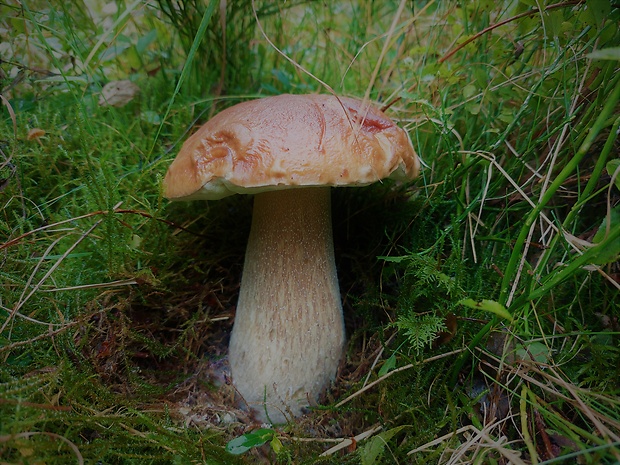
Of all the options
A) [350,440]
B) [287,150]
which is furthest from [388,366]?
[287,150]

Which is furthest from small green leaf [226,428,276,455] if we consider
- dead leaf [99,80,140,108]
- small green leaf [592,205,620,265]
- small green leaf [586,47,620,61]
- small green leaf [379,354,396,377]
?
dead leaf [99,80,140,108]

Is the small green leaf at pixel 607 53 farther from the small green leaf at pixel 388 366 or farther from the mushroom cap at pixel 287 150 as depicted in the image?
the small green leaf at pixel 388 366

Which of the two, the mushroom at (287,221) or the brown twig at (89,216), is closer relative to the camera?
the mushroom at (287,221)

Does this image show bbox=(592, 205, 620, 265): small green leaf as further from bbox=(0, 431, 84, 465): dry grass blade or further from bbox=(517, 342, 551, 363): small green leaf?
bbox=(0, 431, 84, 465): dry grass blade

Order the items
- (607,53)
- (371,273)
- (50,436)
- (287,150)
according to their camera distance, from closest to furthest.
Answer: (607,53)
(50,436)
(287,150)
(371,273)

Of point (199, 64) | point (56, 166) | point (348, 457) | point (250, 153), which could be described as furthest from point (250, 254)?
point (199, 64)

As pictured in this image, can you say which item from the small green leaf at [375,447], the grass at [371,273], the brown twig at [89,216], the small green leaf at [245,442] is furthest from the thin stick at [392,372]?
the brown twig at [89,216]

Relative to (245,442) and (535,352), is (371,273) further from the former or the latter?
(245,442)
